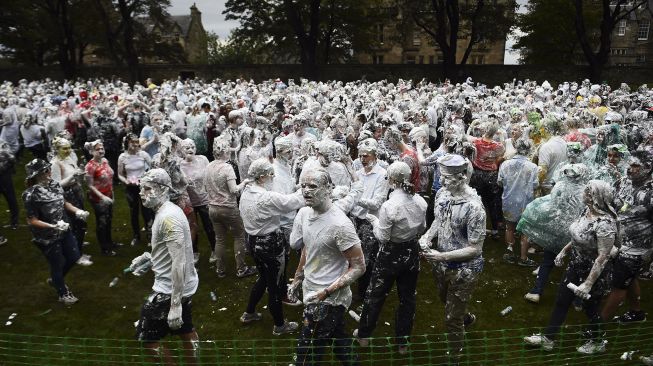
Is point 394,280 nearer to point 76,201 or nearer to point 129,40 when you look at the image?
point 76,201

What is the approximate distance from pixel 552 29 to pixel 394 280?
3746 centimetres

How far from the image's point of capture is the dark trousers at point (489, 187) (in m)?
7.30

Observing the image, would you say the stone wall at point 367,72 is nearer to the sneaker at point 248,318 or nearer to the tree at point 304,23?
the tree at point 304,23

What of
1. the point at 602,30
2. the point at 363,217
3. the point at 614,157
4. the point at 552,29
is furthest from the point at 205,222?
the point at 552,29

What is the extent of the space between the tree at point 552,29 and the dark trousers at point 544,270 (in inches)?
1311

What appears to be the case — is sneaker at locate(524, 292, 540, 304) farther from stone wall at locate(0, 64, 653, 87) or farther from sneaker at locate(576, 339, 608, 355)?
stone wall at locate(0, 64, 653, 87)

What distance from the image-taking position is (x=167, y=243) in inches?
140

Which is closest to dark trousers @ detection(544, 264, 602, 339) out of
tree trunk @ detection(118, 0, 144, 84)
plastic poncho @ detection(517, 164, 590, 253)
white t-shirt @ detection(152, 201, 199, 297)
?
plastic poncho @ detection(517, 164, 590, 253)

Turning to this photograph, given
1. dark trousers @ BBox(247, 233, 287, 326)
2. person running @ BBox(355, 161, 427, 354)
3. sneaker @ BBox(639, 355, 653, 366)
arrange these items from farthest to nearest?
dark trousers @ BBox(247, 233, 287, 326) → sneaker @ BBox(639, 355, 653, 366) → person running @ BBox(355, 161, 427, 354)

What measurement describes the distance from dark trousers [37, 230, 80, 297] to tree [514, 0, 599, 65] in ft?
118

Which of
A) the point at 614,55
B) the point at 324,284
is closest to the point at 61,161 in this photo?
the point at 324,284

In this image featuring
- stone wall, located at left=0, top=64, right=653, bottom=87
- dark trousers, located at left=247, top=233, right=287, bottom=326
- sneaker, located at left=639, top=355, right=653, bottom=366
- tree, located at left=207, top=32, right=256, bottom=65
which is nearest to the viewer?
sneaker, located at left=639, top=355, right=653, bottom=366

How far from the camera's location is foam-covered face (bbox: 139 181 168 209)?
365 centimetres

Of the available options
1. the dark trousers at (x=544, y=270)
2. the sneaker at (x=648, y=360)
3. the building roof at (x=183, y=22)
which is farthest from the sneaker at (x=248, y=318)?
the building roof at (x=183, y=22)
